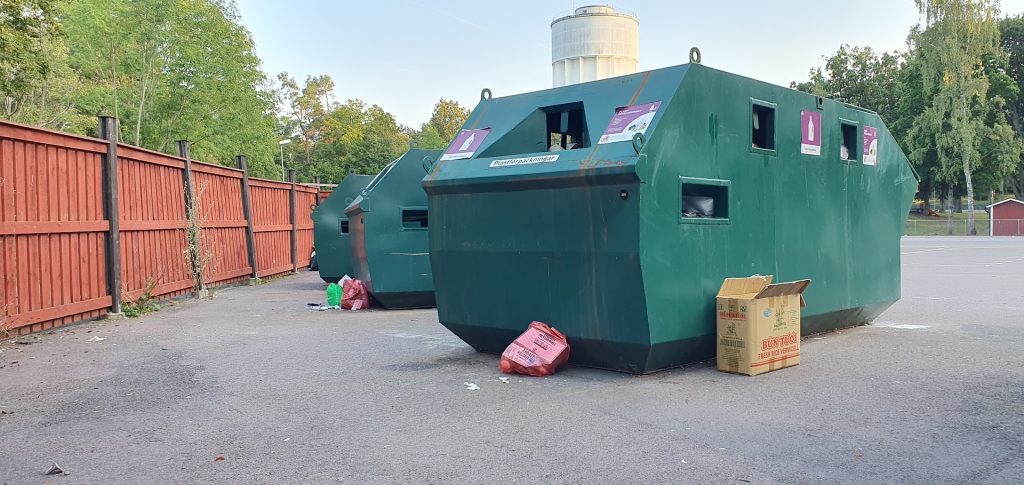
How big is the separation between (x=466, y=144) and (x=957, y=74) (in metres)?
48.6

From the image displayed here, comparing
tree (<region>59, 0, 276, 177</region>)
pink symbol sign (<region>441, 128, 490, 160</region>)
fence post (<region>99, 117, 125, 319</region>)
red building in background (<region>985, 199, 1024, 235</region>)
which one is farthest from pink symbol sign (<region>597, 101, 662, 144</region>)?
red building in background (<region>985, 199, 1024, 235</region>)

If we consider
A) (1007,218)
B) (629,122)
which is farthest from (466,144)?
(1007,218)

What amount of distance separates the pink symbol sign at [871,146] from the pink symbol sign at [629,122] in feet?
10.4

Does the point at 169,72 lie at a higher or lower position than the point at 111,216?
higher

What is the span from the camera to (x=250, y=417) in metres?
4.69

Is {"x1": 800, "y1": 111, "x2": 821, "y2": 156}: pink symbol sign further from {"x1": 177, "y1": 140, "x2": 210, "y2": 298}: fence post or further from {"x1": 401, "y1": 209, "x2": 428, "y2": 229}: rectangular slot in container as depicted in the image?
{"x1": 177, "y1": 140, "x2": 210, "y2": 298}: fence post

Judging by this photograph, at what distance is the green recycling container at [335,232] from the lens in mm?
13922

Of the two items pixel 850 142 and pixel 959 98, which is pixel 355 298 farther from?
pixel 959 98

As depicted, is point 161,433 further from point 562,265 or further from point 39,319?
point 39,319

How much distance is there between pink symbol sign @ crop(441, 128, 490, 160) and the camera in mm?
6480

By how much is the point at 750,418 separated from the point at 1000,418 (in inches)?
54.0

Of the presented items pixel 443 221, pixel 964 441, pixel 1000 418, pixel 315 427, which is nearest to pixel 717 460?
pixel 964 441

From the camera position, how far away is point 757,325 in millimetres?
5699

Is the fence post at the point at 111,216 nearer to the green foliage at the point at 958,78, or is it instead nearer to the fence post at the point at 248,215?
the fence post at the point at 248,215
